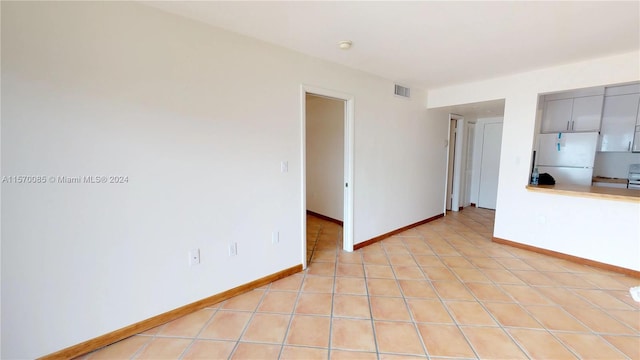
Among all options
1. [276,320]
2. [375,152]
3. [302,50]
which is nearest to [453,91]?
[375,152]

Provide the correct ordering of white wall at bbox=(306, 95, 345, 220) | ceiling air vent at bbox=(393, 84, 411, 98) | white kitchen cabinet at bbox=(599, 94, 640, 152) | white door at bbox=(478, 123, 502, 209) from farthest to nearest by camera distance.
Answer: white door at bbox=(478, 123, 502, 209) → white wall at bbox=(306, 95, 345, 220) → white kitchen cabinet at bbox=(599, 94, 640, 152) → ceiling air vent at bbox=(393, 84, 411, 98)

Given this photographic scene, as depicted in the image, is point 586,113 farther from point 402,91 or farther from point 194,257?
point 194,257

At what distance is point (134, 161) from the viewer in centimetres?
178

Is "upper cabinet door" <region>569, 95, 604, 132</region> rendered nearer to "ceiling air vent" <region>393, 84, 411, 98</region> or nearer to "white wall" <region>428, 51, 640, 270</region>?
"white wall" <region>428, 51, 640, 270</region>

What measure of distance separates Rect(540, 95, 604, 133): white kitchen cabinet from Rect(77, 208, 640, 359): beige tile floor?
2.39m

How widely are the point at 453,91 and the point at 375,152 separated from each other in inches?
64.8

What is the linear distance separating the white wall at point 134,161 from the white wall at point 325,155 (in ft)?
5.16

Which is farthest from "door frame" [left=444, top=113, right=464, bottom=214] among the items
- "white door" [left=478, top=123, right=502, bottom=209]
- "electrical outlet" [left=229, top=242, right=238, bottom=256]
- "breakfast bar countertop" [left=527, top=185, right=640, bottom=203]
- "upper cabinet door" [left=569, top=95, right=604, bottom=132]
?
"electrical outlet" [left=229, top=242, right=238, bottom=256]

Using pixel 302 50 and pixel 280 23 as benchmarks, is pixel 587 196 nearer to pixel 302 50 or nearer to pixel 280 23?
pixel 302 50

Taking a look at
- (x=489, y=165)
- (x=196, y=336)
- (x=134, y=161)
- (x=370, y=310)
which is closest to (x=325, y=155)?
(x=370, y=310)

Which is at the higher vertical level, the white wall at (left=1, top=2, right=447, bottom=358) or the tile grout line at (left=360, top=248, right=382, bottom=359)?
the white wall at (left=1, top=2, right=447, bottom=358)

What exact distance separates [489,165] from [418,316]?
4.75 metres

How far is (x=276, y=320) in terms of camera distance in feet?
6.66

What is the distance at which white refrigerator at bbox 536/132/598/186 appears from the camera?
3926 mm
